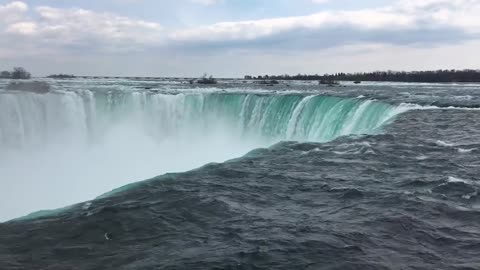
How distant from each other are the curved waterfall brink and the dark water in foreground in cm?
968

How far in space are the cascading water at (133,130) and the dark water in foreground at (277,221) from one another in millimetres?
7959

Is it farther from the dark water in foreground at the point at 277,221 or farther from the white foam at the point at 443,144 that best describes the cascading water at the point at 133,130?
the dark water in foreground at the point at 277,221

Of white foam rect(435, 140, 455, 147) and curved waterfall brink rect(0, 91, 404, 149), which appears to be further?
curved waterfall brink rect(0, 91, 404, 149)

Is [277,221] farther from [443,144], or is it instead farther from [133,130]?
[133,130]

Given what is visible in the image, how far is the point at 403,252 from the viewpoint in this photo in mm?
5816

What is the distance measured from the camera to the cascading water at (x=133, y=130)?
1873 centimetres

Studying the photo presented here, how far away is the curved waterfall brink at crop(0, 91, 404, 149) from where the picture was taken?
2138 cm

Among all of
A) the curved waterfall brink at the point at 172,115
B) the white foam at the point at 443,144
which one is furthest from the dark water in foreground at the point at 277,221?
the curved waterfall brink at the point at 172,115

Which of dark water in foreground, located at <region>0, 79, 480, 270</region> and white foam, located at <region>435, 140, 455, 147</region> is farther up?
white foam, located at <region>435, 140, 455, 147</region>

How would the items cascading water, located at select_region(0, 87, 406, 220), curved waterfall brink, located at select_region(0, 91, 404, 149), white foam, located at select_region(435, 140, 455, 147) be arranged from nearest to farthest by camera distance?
white foam, located at select_region(435, 140, 455, 147)
cascading water, located at select_region(0, 87, 406, 220)
curved waterfall brink, located at select_region(0, 91, 404, 149)

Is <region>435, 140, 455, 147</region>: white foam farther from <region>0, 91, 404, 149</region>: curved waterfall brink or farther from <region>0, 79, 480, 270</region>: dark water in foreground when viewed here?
<region>0, 91, 404, 149</region>: curved waterfall brink

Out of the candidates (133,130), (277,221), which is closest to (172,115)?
(133,130)

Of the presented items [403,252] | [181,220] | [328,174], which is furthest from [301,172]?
[403,252]

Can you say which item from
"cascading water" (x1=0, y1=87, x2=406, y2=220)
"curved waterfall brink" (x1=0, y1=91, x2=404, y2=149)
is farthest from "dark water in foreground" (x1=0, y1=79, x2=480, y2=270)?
"curved waterfall brink" (x1=0, y1=91, x2=404, y2=149)
